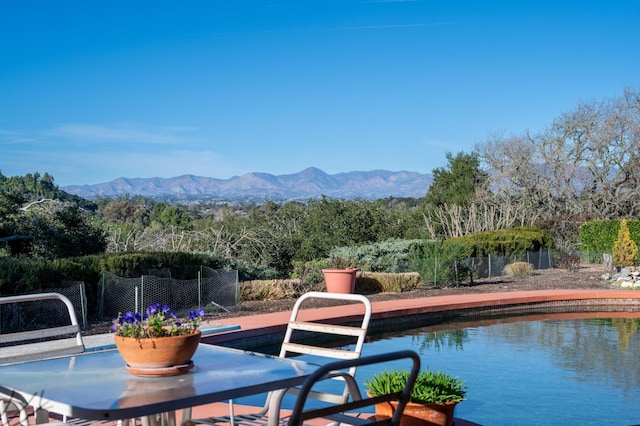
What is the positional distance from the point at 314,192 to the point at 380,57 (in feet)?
367

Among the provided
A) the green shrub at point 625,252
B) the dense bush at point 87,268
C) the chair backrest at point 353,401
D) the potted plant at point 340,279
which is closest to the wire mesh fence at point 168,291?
the dense bush at point 87,268

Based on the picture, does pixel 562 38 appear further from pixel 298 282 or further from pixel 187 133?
pixel 187 133

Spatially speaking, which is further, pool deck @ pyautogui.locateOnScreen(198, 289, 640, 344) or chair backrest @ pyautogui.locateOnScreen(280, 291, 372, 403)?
pool deck @ pyautogui.locateOnScreen(198, 289, 640, 344)

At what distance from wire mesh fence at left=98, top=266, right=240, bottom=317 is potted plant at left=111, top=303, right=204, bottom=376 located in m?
7.79

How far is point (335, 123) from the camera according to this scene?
216 ft

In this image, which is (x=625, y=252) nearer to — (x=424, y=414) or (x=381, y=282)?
(x=381, y=282)

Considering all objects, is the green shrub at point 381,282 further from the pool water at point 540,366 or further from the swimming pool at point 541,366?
the swimming pool at point 541,366

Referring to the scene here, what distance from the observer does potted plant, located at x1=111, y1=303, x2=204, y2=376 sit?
8.57ft

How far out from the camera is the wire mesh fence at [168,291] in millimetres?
11023

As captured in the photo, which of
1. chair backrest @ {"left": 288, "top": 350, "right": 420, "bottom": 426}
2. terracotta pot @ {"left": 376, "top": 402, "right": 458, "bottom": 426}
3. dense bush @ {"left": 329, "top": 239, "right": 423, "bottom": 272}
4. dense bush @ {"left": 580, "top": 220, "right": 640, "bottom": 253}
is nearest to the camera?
chair backrest @ {"left": 288, "top": 350, "right": 420, "bottom": 426}

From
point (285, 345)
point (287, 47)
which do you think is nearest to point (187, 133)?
point (287, 47)

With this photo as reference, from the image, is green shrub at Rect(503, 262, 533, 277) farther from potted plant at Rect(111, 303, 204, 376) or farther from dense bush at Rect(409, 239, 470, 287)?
potted plant at Rect(111, 303, 204, 376)

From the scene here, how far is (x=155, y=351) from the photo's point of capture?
2.62 meters

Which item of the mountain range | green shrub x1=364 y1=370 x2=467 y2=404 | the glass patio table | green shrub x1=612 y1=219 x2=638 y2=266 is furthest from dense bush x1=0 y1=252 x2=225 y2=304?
the mountain range
